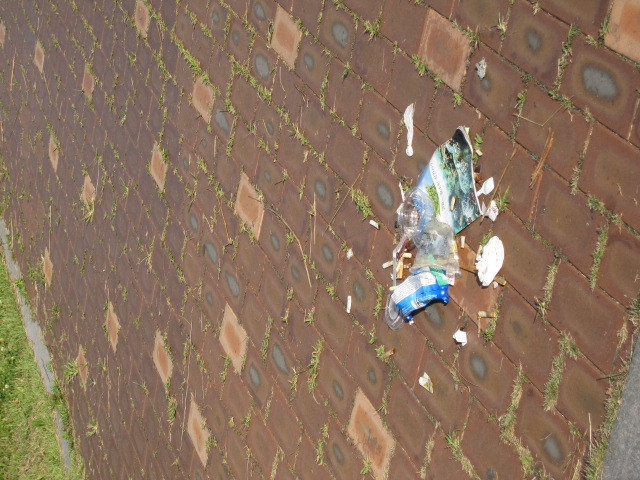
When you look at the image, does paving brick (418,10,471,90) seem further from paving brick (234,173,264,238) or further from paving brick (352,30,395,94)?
paving brick (234,173,264,238)

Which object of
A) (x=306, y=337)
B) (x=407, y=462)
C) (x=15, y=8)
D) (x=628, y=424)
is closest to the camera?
(x=628, y=424)

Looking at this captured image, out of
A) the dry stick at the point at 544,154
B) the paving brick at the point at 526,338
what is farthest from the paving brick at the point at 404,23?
the paving brick at the point at 526,338

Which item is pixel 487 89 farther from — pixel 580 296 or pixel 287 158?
pixel 287 158

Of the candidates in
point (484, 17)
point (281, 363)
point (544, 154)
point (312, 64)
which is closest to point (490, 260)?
point (544, 154)

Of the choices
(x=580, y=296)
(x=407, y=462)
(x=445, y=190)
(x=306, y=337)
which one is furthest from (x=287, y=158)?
(x=580, y=296)

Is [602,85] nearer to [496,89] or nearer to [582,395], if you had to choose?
[496,89]

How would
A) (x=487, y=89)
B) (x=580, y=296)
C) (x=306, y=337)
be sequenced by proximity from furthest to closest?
(x=306, y=337), (x=487, y=89), (x=580, y=296)

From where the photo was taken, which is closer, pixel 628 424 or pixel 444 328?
pixel 628 424
